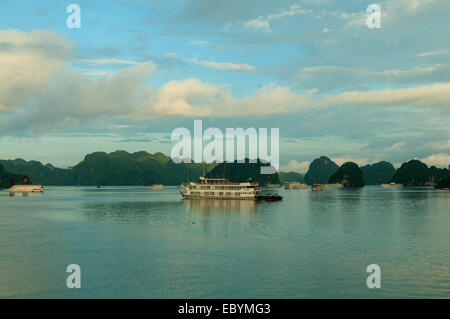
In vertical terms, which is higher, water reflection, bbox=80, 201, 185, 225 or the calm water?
the calm water

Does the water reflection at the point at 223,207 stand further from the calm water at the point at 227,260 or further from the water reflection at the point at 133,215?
the calm water at the point at 227,260

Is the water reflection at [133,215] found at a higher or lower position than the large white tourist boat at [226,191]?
lower

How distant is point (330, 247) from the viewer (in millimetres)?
58281

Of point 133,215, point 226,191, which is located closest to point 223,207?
point 226,191

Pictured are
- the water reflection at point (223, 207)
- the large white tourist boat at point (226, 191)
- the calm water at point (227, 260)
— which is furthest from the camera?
the large white tourist boat at point (226, 191)

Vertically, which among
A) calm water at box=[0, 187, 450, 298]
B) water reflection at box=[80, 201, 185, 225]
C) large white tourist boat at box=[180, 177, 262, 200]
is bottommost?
water reflection at box=[80, 201, 185, 225]

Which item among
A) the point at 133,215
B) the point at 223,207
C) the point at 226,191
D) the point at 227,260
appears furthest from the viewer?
the point at 226,191

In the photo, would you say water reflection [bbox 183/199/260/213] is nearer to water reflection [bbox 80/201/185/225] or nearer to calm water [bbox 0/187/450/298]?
water reflection [bbox 80/201/185/225]

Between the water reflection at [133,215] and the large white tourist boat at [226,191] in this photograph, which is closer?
the water reflection at [133,215]

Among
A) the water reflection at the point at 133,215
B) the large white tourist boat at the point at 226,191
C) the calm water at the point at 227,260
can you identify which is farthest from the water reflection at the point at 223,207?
the calm water at the point at 227,260

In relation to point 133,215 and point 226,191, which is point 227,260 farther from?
point 226,191

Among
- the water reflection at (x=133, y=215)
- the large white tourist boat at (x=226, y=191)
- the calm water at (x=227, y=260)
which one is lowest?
the water reflection at (x=133, y=215)

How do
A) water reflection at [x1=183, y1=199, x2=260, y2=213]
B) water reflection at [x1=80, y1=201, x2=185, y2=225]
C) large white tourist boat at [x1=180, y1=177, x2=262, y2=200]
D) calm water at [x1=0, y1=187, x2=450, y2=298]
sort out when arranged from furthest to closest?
large white tourist boat at [x1=180, y1=177, x2=262, y2=200], water reflection at [x1=183, y1=199, x2=260, y2=213], water reflection at [x1=80, y1=201, x2=185, y2=225], calm water at [x1=0, y1=187, x2=450, y2=298]

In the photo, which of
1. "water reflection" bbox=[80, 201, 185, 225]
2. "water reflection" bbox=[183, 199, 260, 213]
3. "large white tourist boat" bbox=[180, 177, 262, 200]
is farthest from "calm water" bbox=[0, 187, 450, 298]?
"large white tourist boat" bbox=[180, 177, 262, 200]
